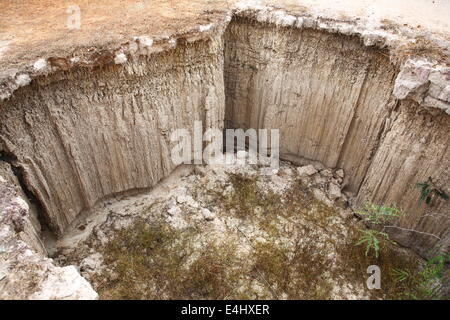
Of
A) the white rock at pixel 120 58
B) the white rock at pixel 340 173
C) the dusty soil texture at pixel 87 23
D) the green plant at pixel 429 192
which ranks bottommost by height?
the white rock at pixel 340 173

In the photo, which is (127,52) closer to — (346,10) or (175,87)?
(175,87)

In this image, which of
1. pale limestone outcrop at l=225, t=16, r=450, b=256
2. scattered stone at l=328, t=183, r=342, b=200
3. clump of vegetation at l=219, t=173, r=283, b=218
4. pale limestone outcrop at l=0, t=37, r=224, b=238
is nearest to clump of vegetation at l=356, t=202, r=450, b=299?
pale limestone outcrop at l=225, t=16, r=450, b=256

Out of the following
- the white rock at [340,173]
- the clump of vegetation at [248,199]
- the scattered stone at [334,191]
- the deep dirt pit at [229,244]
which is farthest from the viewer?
the white rock at [340,173]

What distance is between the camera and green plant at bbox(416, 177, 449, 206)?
4.74m

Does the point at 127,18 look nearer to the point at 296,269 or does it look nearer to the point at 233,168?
the point at 233,168

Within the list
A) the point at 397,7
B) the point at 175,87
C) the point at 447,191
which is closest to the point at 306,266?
the point at 447,191

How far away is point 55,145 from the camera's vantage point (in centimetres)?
475

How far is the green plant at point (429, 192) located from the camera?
4738mm

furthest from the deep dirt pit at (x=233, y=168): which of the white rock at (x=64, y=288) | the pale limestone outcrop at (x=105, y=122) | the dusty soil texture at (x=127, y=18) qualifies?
the white rock at (x=64, y=288)

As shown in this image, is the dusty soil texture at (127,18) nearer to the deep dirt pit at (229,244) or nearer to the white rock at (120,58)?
the white rock at (120,58)

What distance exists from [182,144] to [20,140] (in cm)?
243

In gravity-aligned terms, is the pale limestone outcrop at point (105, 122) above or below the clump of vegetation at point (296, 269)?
above

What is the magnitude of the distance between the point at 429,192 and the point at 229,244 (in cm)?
285

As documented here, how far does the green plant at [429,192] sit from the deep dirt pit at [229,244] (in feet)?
3.37
